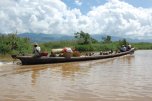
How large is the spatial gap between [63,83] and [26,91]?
6.82ft

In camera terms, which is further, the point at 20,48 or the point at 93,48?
the point at 93,48

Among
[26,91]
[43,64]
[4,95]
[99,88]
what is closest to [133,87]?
[99,88]

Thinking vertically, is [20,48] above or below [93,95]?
above

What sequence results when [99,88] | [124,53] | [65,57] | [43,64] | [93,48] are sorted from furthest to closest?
[93,48] < [124,53] < [65,57] < [43,64] < [99,88]

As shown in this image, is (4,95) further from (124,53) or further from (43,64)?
(124,53)

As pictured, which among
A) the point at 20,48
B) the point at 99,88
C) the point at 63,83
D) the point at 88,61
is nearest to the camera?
the point at 99,88

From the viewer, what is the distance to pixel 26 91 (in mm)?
10086

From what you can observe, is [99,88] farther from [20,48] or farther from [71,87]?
[20,48]

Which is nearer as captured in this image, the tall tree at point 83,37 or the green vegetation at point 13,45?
the green vegetation at point 13,45

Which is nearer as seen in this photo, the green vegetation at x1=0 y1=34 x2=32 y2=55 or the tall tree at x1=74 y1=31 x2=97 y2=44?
the green vegetation at x1=0 y1=34 x2=32 y2=55

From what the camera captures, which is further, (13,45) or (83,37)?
(83,37)

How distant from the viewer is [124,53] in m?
33.3

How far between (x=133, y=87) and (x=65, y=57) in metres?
10.6

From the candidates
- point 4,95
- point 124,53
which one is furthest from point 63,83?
point 124,53
